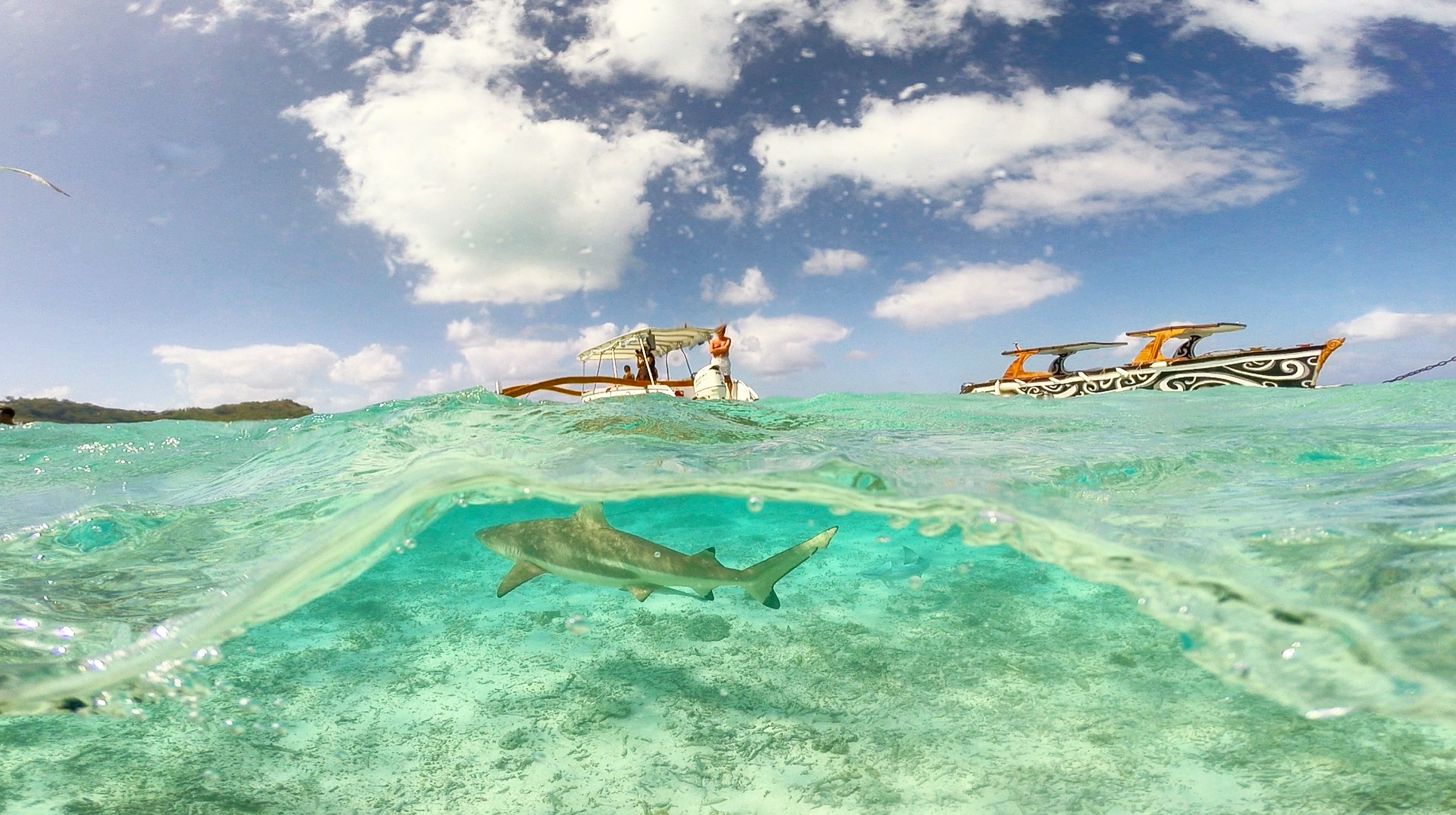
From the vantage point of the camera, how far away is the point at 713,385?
20844 millimetres

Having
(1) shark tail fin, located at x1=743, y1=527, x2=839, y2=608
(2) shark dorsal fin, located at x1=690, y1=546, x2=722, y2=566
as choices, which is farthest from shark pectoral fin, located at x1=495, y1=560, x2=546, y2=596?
(1) shark tail fin, located at x1=743, y1=527, x2=839, y2=608

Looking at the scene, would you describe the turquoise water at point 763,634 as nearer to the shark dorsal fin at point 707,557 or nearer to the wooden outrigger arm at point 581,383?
the shark dorsal fin at point 707,557

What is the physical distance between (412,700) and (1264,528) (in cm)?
671

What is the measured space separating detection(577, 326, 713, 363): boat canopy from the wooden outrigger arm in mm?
1295

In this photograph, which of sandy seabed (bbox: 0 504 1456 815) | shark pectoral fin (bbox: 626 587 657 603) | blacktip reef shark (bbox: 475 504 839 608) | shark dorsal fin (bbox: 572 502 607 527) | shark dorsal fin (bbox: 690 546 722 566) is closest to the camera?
sandy seabed (bbox: 0 504 1456 815)

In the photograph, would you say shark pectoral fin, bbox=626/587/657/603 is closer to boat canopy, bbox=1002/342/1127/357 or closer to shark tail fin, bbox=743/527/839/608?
shark tail fin, bbox=743/527/839/608

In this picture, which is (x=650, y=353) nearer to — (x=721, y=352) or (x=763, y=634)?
(x=721, y=352)

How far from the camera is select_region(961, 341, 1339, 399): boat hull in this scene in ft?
68.3

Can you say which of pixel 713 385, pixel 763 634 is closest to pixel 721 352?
pixel 713 385

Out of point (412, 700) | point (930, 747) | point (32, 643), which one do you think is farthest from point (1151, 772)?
point (32, 643)

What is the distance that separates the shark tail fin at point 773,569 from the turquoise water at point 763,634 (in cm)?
101

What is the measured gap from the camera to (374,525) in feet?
21.0

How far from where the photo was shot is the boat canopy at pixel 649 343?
22.7 meters

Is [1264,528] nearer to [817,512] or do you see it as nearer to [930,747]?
[930,747]
